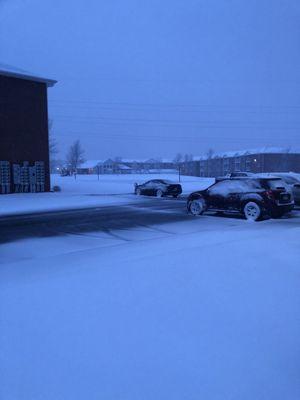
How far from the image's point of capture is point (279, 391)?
8.92 feet

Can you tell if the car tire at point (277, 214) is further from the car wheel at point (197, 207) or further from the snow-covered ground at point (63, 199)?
the snow-covered ground at point (63, 199)

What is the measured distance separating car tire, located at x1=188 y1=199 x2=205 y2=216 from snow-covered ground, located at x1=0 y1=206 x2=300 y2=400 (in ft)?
24.4

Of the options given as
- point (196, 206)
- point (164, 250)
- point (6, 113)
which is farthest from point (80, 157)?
point (164, 250)

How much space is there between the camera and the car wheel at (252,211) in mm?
12095

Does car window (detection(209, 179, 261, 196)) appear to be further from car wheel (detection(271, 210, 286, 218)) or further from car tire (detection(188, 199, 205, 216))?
car wheel (detection(271, 210, 286, 218))

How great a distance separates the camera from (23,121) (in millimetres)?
→ 28141

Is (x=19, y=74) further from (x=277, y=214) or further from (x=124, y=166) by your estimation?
(x=124, y=166)

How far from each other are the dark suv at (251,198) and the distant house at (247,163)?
84.0 meters

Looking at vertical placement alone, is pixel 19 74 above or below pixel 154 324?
above

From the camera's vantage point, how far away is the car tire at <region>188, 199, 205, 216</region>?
13.9 m

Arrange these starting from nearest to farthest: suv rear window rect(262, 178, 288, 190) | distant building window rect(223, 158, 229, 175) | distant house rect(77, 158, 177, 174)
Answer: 1. suv rear window rect(262, 178, 288, 190)
2. distant building window rect(223, 158, 229, 175)
3. distant house rect(77, 158, 177, 174)

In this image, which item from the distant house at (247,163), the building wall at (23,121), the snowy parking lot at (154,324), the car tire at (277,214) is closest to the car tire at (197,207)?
the car tire at (277,214)

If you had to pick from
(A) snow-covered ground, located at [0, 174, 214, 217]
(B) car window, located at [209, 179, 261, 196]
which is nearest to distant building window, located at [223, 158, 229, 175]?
(A) snow-covered ground, located at [0, 174, 214, 217]

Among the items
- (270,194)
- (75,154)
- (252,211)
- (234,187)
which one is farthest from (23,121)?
(75,154)
